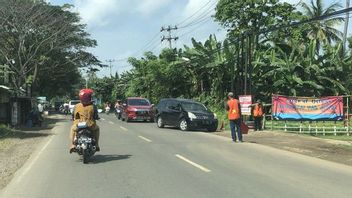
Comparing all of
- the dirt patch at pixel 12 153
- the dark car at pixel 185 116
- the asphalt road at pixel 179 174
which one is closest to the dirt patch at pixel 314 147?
the asphalt road at pixel 179 174

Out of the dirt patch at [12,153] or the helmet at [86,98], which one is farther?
the helmet at [86,98]

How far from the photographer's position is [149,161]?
1375 centimetres

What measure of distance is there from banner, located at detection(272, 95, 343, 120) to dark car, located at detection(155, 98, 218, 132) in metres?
3.51

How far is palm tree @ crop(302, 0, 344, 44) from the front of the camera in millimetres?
55594

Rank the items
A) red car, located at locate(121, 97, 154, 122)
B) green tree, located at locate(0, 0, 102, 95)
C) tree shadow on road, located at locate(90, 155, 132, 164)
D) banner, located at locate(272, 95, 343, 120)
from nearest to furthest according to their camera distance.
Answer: tree shadow on road, located at locate(90, 155, 132, 164) → banner, located at locate(272, 95, 343, 120) → red car, located at locate(121, 97, 154, 122) → green tree, located at locate(0, 0, 102, 95)

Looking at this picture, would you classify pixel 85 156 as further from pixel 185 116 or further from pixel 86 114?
pixel 185 116

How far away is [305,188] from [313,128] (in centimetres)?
1854

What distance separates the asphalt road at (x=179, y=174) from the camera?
9.43 meters

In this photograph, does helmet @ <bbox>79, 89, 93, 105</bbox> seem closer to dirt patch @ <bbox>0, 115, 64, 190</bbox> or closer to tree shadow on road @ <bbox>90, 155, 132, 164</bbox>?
tree shadow on road @ <bbox>90, 155, 132, 164</bbox>

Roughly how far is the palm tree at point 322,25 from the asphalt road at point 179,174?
41.4 m

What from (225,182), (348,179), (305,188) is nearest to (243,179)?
(225,182)

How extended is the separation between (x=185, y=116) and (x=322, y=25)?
34.5 meters

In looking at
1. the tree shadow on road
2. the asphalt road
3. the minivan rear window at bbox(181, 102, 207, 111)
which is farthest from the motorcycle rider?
the minivan rear window at bbox(181, 102, 207, 111)

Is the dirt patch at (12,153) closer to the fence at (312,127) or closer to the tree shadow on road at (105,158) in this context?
the tree shadow on road at (105,158)
